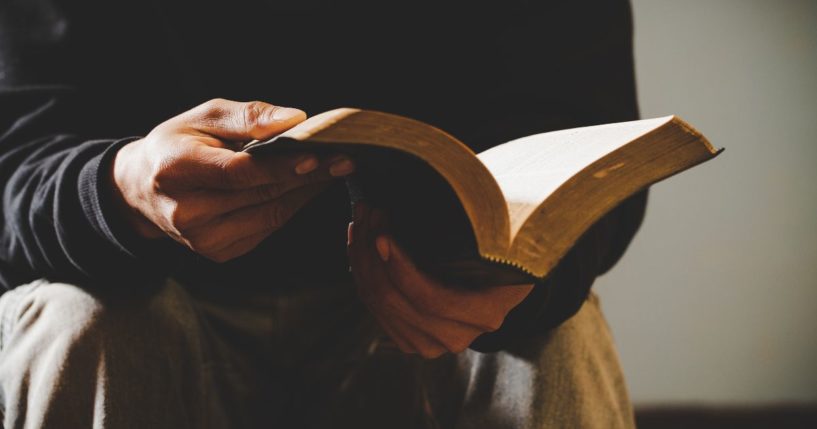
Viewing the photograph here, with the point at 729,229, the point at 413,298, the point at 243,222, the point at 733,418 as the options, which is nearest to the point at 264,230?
the point at 243,222

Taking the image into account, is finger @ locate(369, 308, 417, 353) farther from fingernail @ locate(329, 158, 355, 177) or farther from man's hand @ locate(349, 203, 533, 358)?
fingernail @ locate(329, 158, 355, 177)

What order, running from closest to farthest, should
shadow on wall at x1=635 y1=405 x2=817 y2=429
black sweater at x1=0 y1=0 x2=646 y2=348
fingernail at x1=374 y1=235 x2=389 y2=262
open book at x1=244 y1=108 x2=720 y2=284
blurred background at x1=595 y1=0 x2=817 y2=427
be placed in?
open book at x1=244 y1=108 x2=720 y2=284
fingernail at x1=374 y1=235 x2=389 y2=262
black sweater at x1=0 y1=0 x2=646 y2=348
blurred background at x1=595 y1=0 x2=817 y2=427
shadow on wall at x1=635 y1=405 x2=817 y2=429

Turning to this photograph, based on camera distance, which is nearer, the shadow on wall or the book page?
the book page

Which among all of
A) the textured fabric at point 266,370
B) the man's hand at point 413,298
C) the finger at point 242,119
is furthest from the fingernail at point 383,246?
the textured fabric at point 266,370

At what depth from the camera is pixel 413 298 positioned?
0.45 meters

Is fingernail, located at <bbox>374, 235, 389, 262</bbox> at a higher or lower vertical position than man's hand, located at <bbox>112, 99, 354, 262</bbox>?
lower

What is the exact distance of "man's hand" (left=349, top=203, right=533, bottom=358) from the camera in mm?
436

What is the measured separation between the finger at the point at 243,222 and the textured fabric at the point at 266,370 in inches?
5.4

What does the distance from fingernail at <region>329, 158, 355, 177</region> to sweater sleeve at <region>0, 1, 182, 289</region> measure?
220mm

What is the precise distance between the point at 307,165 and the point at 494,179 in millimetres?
111

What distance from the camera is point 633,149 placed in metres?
0.36

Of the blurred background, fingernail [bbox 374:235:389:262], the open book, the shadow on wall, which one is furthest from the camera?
the shadow on wall

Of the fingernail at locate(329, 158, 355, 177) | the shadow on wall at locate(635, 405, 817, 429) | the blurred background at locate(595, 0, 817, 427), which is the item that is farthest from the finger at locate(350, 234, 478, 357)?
the shadow on wall at locate(635, 405, 817, 429)

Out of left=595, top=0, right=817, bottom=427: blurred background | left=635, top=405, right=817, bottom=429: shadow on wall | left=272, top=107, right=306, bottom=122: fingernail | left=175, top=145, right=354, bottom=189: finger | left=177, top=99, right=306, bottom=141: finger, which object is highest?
left=272, top=107, right=306, bottom=122: fingernail
